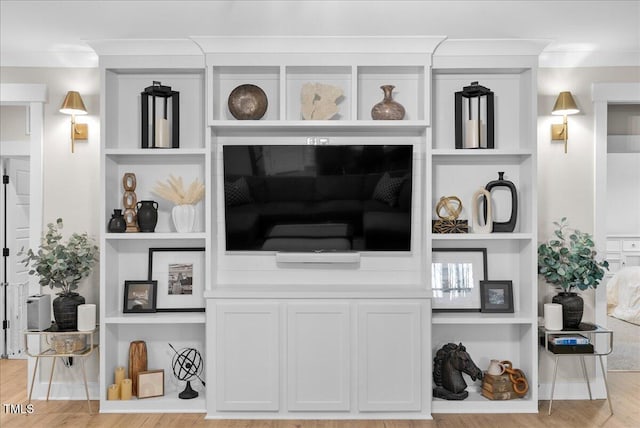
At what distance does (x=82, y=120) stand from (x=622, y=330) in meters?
5.74

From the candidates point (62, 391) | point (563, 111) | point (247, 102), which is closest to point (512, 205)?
point (563, 111)

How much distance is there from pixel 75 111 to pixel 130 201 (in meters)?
0.78

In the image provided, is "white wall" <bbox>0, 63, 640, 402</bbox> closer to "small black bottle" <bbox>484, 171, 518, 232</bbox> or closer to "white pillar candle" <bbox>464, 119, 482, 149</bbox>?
"small black bottle" <bbox>484, 171, 518, 232</bbox>

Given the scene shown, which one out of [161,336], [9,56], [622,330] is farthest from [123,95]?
[622,330]

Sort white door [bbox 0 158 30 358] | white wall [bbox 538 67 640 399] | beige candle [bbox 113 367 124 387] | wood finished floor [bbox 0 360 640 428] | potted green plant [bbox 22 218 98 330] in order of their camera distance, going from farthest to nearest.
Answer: white door [bbox 0 158 30 358]
white wall [bbox 538 67 640 399]
beige candle [bbox 113 367 124 387]
potted green plant [bbox 22 218 98 330]
wood finished floor [bbox 0 360 640 428]

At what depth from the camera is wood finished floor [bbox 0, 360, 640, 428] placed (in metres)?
3.65

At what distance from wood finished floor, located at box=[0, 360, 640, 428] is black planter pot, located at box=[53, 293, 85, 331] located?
1.93ft

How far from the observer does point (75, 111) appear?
4.10 meters

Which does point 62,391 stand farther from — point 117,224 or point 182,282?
point 117,224

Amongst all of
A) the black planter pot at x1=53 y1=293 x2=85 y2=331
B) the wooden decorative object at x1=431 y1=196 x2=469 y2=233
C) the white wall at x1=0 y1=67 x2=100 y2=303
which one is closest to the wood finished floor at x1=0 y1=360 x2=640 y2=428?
→ the black planter pot at x1=53 y1=293 x2=85 y2=331

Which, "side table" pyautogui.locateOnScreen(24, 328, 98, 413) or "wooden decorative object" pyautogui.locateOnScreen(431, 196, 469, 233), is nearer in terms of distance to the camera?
"side table" pyautogui.locateOnScreen(24, 328, 98, 413)

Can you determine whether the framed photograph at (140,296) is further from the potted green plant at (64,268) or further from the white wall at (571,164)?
the white wall at (571,164)

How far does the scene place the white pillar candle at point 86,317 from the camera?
387 cm

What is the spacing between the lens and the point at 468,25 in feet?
11.6
